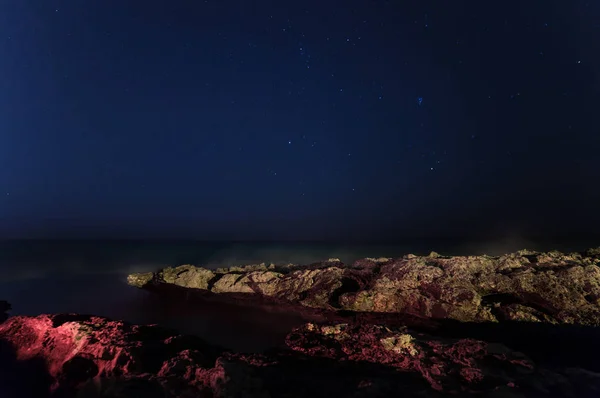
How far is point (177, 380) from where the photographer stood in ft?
31.1

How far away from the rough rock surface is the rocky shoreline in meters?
0.07

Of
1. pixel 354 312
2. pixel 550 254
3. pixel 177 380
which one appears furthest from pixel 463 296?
pixel 177 380

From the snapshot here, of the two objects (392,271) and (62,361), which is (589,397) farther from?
(62,361)

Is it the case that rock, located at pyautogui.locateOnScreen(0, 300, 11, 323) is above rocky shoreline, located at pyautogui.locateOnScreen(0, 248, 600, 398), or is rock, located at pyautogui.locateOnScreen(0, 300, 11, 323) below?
below

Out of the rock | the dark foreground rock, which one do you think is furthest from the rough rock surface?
the rock

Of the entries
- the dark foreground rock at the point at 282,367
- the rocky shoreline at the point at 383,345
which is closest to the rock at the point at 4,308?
the rocky shoreline at the point at 383,345

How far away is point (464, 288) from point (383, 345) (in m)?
9.21

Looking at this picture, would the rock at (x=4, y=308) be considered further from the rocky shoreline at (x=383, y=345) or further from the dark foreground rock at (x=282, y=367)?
the dark foreground rock at (x=282, y=367)

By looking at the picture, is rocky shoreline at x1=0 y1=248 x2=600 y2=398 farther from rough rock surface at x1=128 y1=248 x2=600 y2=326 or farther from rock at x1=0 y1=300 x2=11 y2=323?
rock at x1=0 y1=300 x2=11 y2=323

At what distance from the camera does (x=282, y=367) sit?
36.2 ft

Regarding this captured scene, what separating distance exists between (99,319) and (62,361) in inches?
150

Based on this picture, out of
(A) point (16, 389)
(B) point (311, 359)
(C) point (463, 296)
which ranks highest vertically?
(C) point (463, 296)

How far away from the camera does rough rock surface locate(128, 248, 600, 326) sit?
16.3 meters

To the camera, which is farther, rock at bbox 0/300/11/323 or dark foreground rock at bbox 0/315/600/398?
rock at bbox 0/300/11/323
